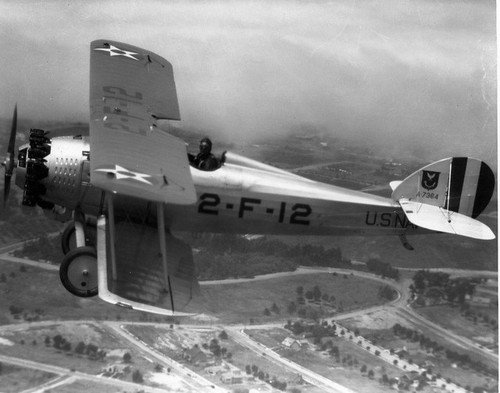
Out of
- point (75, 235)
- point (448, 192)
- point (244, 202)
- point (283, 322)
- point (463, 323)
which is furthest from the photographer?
point (463, 323)

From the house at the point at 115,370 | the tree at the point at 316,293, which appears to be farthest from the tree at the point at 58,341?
the tree at the point at 316,293

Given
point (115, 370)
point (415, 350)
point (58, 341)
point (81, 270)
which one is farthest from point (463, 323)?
point (81, 270)

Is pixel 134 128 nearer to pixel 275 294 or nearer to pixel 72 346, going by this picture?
pixel 275 294

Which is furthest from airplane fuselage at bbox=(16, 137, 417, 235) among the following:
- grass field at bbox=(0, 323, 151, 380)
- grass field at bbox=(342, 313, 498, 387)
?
grass field at bbox=(0, 323, 151, 380)

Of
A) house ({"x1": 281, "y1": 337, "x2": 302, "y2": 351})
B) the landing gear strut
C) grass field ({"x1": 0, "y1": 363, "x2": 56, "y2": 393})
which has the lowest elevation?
grass field ({"x1": 0, "y1": 363, "x2": 56, "y2": 393})

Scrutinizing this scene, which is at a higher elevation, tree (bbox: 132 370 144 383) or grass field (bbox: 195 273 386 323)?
grass field (bbox: 195 273 386 323)

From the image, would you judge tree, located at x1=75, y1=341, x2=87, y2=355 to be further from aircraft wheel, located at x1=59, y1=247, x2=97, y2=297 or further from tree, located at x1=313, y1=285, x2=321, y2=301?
tree, located at x1=313, y1=285, x2=321, y2=301

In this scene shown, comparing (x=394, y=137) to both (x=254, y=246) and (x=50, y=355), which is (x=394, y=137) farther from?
(x=50, y=355)

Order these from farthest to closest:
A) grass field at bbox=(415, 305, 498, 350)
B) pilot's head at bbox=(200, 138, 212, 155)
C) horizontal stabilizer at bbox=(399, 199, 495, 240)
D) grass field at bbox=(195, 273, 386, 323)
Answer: grass field at bbox=(415, 305, 498, 350) < grass field at bbox=(195, 273, 386, 323) < horizontal stabilizer at bbox=(399, 199, 495, 240) < pilot's head at bbox=(200, 138, 212, 155)
